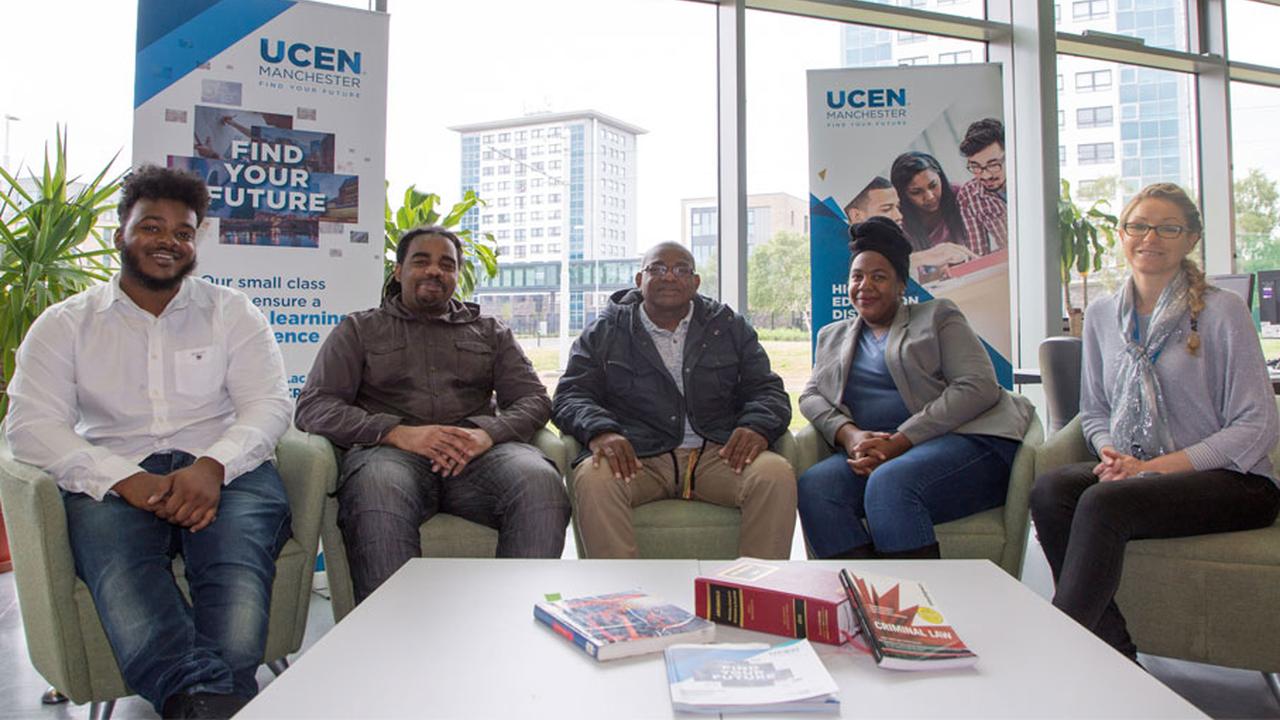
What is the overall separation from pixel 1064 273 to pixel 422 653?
5.03m

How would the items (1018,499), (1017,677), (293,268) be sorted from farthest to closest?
(293,268)
(1018,499)
(1017,677)

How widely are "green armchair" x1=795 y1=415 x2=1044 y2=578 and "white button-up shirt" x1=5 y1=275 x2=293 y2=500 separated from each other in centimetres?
193

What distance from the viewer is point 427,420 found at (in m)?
2.74

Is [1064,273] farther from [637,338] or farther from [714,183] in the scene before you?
[637,338]

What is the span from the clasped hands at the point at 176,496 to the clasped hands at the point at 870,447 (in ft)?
5.76

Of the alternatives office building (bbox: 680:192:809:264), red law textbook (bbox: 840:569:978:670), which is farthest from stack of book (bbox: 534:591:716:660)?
office building (bbox: 680:192:809:264)

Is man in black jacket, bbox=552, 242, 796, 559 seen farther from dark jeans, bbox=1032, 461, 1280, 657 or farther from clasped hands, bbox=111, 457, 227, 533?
clasped hands, bbox=111, 457, 227, 533

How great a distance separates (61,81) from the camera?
3916 mm

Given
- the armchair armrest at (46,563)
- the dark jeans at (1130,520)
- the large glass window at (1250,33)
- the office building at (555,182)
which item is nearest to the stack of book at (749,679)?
the dark jeans at (1130,520)

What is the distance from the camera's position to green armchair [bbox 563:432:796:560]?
8.43 ft

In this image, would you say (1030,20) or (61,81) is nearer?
(61,81)

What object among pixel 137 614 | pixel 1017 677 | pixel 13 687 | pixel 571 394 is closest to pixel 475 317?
pixel 571 394

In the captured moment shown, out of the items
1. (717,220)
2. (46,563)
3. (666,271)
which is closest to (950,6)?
(717,220)

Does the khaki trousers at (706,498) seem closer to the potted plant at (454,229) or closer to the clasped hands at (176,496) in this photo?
the clasped hands at (176,496)
